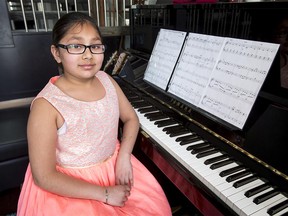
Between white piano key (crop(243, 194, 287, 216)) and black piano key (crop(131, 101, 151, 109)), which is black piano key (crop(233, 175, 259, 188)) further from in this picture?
black piano key (crop(131, 101, 151, 109))

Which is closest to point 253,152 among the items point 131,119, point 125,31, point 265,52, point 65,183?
point 265,52

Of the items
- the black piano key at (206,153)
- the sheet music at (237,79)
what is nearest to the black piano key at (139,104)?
the sheet music at (237,79)

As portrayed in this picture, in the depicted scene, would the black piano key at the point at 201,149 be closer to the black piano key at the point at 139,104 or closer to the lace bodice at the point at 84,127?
the lace bodice at the point at 84,127

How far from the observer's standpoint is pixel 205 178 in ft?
3.17

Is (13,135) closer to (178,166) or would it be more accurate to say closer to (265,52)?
(178,166)

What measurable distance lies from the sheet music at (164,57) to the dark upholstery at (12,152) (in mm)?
1026

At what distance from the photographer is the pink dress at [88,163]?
3.10ft

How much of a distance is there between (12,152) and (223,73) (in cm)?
152

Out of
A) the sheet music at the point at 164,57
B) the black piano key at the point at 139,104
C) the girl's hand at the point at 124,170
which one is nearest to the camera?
the girl's hand at the point at 124,170

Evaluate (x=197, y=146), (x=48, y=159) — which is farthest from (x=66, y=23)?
(x=197, y=146)

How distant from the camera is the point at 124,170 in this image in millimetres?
1139

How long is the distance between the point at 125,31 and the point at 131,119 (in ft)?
5.77

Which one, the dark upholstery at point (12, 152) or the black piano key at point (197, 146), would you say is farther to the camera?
the dark upholstery at point (12, 152)

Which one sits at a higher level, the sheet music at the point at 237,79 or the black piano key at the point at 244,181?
the sheet music at the point at 237,79
